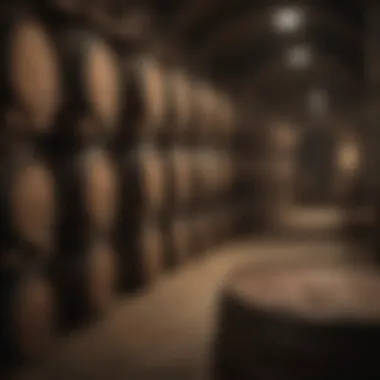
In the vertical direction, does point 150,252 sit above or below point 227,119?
below

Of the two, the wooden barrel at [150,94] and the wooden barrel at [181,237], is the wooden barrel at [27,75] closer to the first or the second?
the wooden barrel at [150,94]

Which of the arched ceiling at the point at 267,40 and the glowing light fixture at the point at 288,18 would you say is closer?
the arched ceiling at the point at 267,40

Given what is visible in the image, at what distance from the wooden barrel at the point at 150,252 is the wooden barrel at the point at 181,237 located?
362mm

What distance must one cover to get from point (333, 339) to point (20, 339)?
247 centimetres

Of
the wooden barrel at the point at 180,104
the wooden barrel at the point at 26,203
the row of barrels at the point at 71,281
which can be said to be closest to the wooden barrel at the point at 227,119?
the wooden barrel at the point at 180,104

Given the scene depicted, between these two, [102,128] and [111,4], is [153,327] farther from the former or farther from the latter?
[111,4]

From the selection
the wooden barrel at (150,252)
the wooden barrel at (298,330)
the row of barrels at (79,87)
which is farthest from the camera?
the wooden barrel at (150,252)

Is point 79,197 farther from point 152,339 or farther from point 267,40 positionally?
point 267,40

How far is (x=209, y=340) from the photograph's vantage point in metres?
4.62

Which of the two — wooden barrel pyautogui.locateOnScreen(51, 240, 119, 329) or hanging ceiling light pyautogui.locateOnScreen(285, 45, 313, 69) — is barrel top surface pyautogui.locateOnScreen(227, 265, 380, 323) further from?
hanging ceiling light pyautogui.locateOnScreen(285, 45, 313, 69)

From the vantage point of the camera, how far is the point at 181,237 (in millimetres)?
7672

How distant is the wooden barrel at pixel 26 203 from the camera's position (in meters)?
3.80

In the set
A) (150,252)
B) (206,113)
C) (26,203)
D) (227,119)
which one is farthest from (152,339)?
(227,119)

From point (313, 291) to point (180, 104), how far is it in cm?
509
